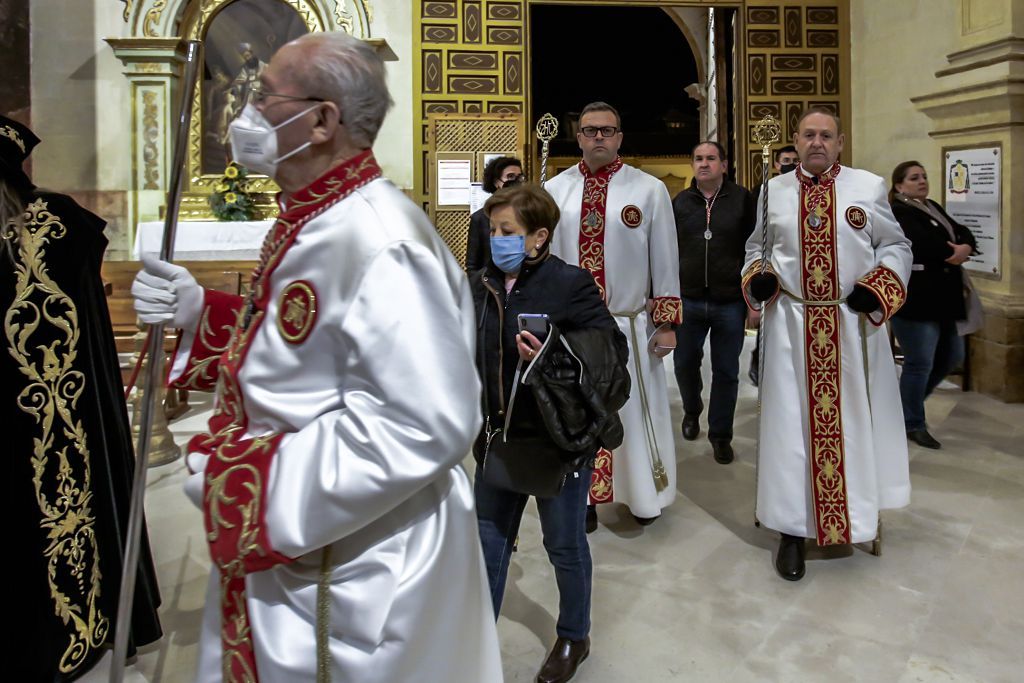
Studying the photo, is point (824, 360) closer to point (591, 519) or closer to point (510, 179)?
point (591, 519)

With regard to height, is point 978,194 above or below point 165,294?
above

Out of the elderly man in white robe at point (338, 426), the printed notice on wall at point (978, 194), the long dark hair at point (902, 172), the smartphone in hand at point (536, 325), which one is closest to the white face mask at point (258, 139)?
the elderly man in white robe at point (338, 426)

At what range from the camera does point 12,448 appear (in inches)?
97.0

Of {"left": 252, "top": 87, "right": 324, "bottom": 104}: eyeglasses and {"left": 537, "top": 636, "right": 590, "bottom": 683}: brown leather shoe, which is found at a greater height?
{"left": 252, "top": 87, "right": 324, "bottom": 104}: eyeglasses

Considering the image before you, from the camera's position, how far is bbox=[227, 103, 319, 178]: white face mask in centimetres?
142

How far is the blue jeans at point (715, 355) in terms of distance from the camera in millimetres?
5133

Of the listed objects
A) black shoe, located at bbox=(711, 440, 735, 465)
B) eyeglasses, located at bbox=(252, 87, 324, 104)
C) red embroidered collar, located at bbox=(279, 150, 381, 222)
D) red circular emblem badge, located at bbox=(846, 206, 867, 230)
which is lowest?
black shoe, located at bbox=(711, 440, 735, 465)

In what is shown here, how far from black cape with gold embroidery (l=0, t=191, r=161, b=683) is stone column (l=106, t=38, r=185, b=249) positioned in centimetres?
662

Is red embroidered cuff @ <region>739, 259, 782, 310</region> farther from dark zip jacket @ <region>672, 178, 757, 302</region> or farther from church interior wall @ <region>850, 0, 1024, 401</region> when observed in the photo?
church interior wall @ <region>850, 0, 1024, 401</region>

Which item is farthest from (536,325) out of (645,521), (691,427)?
(691,427)

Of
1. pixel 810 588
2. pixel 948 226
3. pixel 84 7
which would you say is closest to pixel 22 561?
pixel 810 588

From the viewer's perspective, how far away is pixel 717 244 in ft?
17.3

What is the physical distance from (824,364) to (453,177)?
20.4 feet

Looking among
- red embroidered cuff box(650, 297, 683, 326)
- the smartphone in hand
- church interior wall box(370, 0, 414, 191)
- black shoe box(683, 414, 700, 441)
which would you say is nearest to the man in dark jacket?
black shoe box(683, 414, 700, 441)
